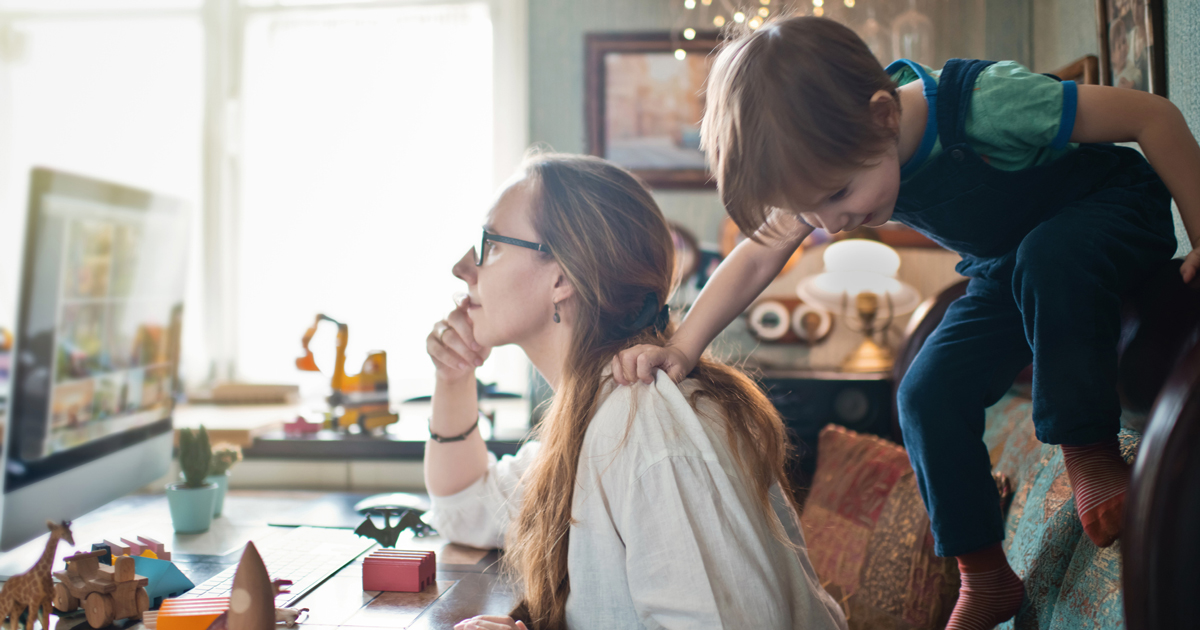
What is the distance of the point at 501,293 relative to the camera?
4.03ft

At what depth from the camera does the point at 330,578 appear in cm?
113

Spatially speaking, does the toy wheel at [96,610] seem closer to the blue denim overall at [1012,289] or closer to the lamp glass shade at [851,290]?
the blue denim overall at [1012,289]

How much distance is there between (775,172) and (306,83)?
2697 millimetres

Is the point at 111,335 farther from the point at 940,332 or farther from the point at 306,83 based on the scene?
the point at 306,83

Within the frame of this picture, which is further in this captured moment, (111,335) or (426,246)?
(426,246)

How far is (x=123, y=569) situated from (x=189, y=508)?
1.58 ft

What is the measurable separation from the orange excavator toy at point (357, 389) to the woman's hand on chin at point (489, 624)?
4.57 ft

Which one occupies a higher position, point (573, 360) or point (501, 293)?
point (501, 293)

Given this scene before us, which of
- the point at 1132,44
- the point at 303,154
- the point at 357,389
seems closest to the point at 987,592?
the point at 1132,44

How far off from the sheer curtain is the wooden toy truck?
85.1 inches

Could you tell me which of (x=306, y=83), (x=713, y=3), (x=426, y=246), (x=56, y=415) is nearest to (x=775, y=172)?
(x=56, y=415)

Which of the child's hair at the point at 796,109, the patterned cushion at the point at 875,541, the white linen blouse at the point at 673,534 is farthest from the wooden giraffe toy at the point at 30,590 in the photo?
the patterned cushion at the point at 875,541

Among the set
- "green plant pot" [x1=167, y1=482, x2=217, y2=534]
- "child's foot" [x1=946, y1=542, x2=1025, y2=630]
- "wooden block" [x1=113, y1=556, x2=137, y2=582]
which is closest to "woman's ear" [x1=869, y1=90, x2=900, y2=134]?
"child's foot" [x1=946, y1=542, x2=1025, y2=630]

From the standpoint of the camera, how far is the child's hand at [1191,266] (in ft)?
2.69
